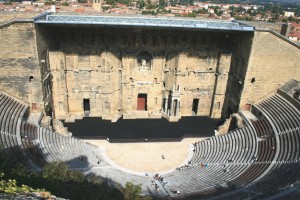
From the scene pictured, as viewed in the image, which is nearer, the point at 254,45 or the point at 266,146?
the point at 266,146

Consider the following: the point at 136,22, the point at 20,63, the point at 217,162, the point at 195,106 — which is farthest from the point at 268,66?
the point at 20,63

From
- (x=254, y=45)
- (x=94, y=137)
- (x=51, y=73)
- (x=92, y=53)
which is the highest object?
(x=254, y=45)

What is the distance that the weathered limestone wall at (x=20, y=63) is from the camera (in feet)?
88.7

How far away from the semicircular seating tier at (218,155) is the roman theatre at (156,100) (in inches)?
4.3

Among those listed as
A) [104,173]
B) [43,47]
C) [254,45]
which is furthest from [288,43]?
[43,47]

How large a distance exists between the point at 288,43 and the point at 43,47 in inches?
1013

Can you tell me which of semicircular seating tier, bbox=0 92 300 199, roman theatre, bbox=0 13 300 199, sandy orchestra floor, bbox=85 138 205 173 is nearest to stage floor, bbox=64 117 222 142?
roman theatre, bbox=0 13 300 199

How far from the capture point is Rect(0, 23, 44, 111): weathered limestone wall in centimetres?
2703

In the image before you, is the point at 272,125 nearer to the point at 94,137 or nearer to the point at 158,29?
the point at 158,29

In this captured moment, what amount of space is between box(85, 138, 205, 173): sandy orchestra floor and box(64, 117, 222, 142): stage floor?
0.83m

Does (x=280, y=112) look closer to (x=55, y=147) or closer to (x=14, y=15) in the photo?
(x=55, y=147)

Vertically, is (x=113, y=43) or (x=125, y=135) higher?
(x=113, y=43)

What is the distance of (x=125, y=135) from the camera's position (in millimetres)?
32375

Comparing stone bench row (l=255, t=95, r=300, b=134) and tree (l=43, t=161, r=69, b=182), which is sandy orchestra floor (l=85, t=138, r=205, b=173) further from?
tree (l=43, t=161, r=69, b=182)
